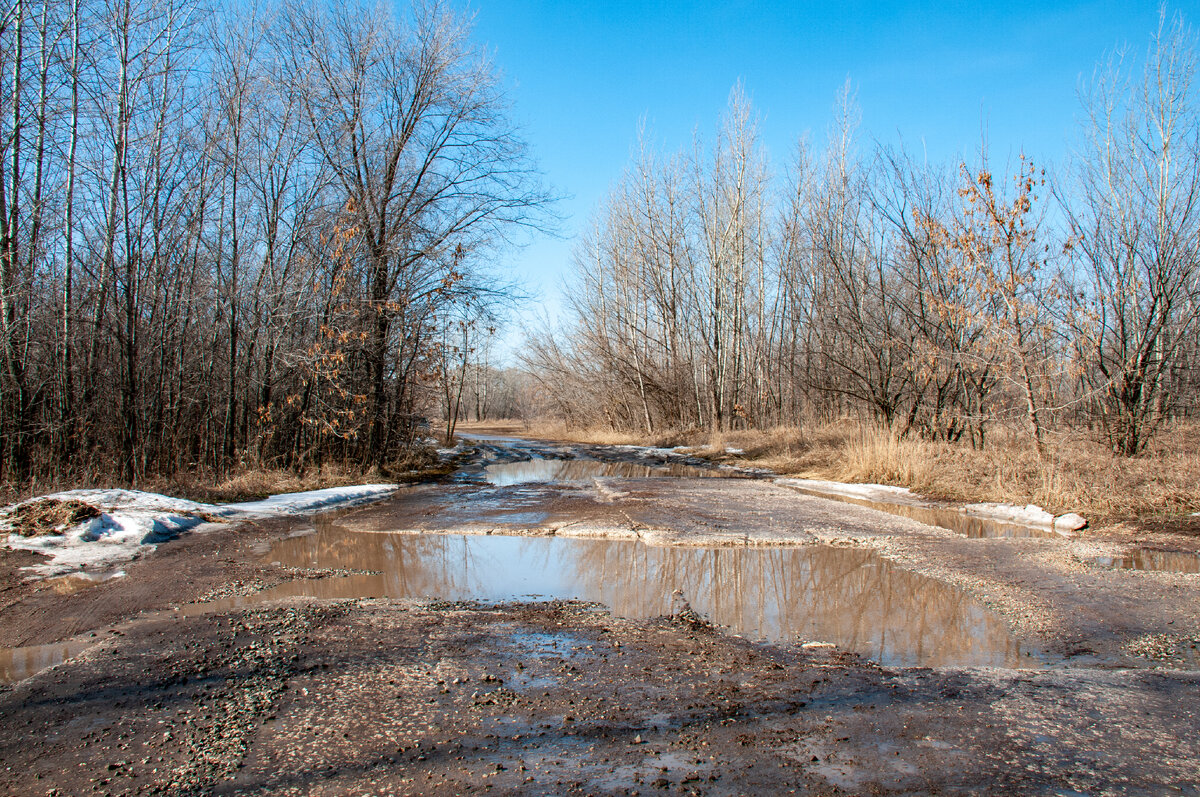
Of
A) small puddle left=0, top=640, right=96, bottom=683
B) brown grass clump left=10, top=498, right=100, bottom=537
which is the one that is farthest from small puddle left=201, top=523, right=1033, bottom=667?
brown grass clump left=10, top=498, right=100, bottom=537

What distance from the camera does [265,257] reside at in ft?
43.6

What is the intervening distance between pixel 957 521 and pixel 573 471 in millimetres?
9780

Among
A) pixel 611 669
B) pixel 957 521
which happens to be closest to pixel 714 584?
pixel 611 669

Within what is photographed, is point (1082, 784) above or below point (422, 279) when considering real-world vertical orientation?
below

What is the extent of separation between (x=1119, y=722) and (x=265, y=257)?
47.8 feet

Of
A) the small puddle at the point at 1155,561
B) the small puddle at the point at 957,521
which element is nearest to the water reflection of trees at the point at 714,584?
the small puddle at the point at 1155,561

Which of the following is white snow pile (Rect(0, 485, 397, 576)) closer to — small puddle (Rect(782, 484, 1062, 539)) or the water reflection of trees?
the water reflection of trees

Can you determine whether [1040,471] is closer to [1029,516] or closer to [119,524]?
[1029,516]

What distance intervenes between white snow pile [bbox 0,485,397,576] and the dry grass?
1022 cm

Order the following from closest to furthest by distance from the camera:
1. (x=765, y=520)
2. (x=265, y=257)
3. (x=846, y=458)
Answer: (x=765, y=520) < (x=265, y=257) < (x=846, y=458)

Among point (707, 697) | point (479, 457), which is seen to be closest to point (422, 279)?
point (479, 457)

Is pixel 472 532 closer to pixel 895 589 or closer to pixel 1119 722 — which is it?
pixel 895 589

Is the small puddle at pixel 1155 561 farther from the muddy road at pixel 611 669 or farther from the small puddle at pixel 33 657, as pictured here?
the small puddle at pixel 33 657

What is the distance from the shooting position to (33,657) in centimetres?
377
